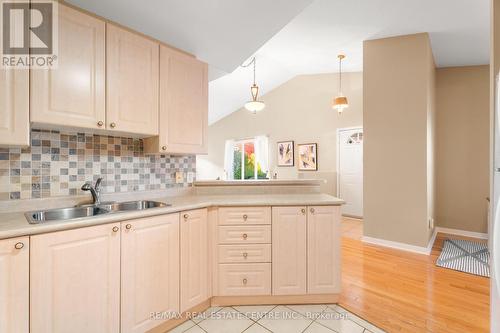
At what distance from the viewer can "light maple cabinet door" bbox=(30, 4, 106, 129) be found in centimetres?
134

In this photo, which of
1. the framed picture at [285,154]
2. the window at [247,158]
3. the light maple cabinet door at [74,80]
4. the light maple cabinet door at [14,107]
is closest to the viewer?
the light maple cabinet door at [14,107]

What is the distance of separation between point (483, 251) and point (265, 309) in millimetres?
3152

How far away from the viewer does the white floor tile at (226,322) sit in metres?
1.66

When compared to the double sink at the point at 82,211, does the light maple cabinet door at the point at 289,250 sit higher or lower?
lower

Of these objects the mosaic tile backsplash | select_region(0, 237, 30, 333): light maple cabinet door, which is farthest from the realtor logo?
select_region(0, 237, 30, 333): light maple cabinet door

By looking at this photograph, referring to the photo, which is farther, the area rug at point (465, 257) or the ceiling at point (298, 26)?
the area rug at point (465, 257)

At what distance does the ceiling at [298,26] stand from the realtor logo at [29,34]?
0.30m

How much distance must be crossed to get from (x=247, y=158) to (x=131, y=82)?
552cm

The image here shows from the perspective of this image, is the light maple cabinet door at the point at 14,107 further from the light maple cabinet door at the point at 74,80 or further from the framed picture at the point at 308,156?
the framed picture at the point at 308,156

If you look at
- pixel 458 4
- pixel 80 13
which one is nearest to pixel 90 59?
pixel 80 13

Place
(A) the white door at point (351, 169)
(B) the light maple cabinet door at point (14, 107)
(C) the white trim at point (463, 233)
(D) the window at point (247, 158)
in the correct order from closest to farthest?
(B) the light maple cabinet door at point (14, 107)
(C) the white trim at point (463, 233)
(A) the white door at point (351, 169)
(D) the window at point (247, 158)

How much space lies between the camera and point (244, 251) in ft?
6.24

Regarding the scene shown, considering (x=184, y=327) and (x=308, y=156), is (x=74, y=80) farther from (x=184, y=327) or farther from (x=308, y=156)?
(x=308, y=156)

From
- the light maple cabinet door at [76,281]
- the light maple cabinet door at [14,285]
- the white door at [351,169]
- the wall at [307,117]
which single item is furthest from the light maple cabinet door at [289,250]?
the wall at [307,117]
